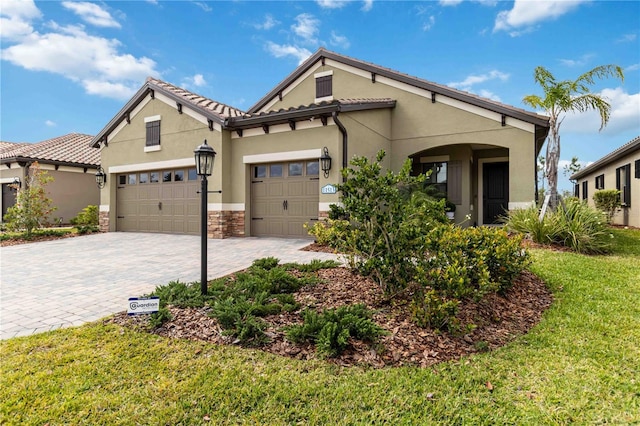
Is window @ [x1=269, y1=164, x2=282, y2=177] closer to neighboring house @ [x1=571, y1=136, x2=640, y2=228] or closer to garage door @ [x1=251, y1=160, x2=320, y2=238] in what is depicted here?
garage door @ [x1=251, y1=160, x2=320, y2=238]

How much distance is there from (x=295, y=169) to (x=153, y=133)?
611 centimetres

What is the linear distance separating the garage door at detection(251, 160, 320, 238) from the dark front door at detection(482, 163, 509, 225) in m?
8.04

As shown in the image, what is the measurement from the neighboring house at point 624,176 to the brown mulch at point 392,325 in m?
12.2

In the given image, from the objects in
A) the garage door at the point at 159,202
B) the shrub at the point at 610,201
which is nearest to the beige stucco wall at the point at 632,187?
the shrub at the point at 610,201

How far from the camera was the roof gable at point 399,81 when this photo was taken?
10125 millimetres

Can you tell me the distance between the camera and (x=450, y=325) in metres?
3.45

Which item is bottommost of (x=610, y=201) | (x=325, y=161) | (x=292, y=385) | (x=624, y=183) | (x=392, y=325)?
(x=292, y=385)

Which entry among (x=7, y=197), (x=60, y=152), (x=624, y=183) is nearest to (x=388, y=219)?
(x=624, y=183)

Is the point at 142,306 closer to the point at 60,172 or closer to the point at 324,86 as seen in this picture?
the point at 324,86

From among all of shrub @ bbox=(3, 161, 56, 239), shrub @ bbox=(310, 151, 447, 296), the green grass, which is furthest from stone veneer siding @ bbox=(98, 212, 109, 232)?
shrub @ bbox=(310, 151, 447, 296)

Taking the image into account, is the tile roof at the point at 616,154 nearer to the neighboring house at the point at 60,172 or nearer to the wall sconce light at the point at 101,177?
the wall sconce light at the point at 101,177

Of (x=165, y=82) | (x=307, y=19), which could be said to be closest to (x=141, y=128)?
(x=165, y=82)

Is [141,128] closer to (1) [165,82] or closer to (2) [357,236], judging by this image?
(1) [165,82]

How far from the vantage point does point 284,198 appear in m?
10.8
